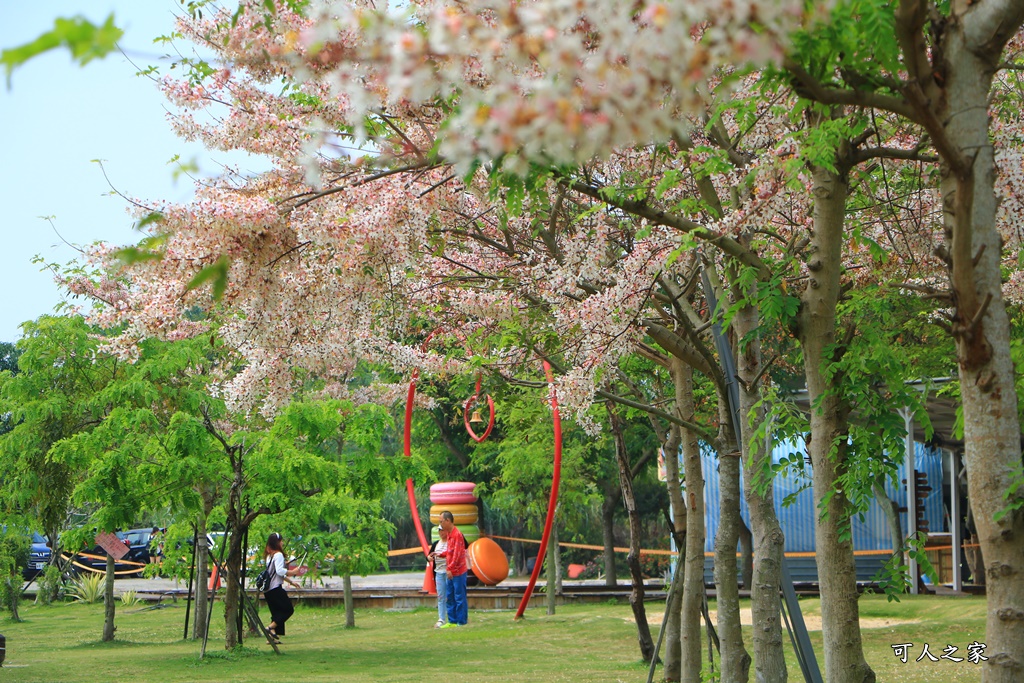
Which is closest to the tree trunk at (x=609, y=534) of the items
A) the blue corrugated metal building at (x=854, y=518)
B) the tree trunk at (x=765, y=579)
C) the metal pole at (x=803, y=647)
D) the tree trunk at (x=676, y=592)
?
the blue corrugated metal building at (x=854, y=518)

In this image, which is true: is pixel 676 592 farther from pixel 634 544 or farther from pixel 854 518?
pixel 854 518

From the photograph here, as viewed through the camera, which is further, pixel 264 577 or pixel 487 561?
pixel 487 561

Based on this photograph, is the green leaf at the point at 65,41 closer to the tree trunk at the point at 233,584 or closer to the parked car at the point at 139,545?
the tree trunk at the point at 233,584

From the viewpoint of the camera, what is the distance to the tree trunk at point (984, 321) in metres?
4.35

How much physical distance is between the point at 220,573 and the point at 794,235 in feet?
30.4

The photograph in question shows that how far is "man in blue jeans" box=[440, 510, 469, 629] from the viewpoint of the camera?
16.5 m

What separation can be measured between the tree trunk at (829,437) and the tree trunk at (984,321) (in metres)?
1.34

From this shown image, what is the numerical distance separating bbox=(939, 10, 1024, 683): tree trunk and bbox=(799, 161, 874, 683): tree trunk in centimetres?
134

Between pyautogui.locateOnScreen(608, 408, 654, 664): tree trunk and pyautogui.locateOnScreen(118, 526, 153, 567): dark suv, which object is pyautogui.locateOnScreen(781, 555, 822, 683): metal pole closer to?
pyautogui.locateOnScreen(608, 408, 654, 664): tree trunk

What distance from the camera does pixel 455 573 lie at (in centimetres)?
1678

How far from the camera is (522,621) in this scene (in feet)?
61.5

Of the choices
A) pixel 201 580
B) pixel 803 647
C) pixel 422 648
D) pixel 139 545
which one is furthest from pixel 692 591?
pixel 139 545

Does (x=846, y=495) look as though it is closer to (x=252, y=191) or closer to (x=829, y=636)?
(x=829, y=636)

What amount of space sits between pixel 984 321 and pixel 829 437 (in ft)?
5.45
